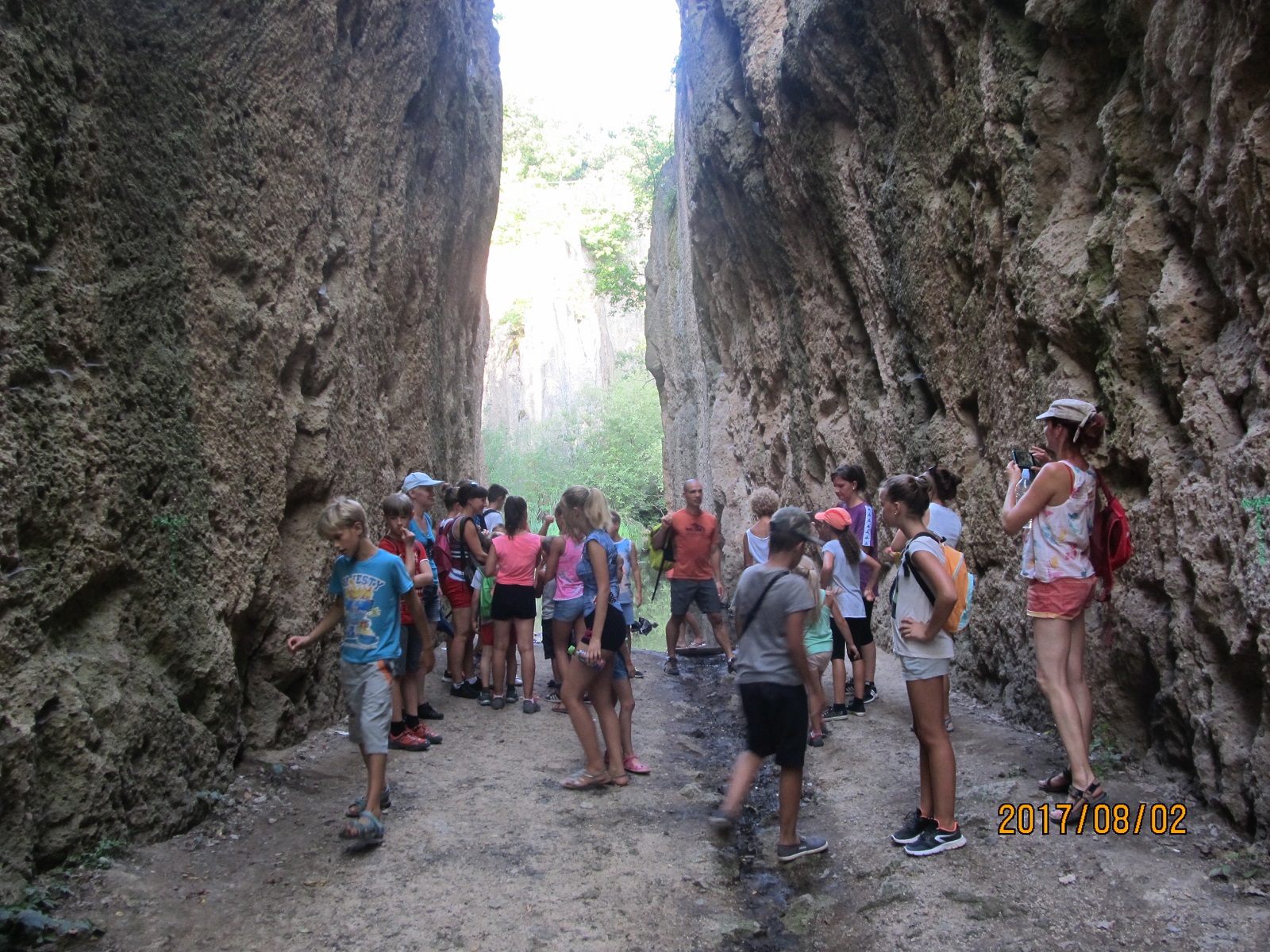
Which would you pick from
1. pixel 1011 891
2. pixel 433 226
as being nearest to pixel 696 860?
pixel 1011 891

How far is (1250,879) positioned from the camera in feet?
11.1

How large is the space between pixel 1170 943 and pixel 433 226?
31.1 feet

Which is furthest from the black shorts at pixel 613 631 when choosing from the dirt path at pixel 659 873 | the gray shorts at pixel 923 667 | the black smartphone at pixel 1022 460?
the black smartphone at pixel 1022 460

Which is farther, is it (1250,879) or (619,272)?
(619,272)

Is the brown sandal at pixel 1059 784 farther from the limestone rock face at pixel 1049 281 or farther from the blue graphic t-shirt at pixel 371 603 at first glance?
the blue graphic t-shirt at pixel 371 603

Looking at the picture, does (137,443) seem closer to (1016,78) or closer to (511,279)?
(1016,78)

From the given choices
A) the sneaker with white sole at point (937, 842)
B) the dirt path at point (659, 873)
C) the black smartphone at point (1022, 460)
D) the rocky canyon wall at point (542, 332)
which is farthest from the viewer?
the rocky canyon wall at point (542, 332)

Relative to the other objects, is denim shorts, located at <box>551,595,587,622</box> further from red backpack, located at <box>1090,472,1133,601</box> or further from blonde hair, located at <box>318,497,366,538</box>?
red backpack, located at <box>1090,472,1133,601</box>

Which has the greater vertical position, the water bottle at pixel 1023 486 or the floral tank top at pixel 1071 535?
the water bottle at pixel 1023 486

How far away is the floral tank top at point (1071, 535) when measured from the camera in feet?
13.8

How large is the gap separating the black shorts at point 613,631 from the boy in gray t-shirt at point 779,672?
1295 mm

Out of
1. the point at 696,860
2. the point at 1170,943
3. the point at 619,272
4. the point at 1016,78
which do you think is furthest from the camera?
the point at 619,272

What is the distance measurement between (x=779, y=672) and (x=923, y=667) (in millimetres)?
614

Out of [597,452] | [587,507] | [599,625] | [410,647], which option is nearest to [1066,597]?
[599,625]
